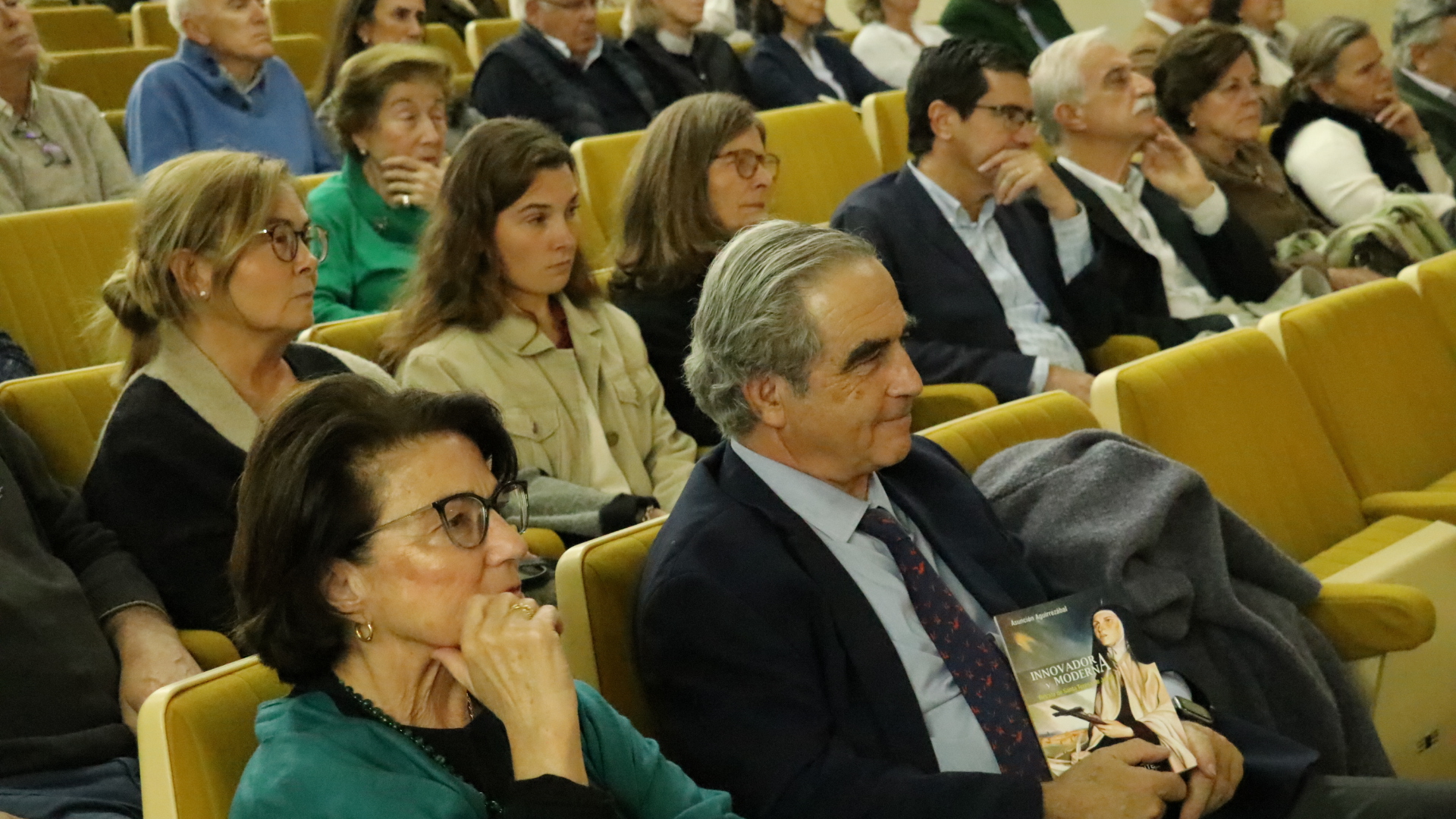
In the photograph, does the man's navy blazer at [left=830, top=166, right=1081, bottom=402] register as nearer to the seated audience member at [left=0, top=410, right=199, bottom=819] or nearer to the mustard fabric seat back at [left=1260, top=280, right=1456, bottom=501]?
the mustard fabric seat back at [left=1260, top=280, right=1456, bottom=501]

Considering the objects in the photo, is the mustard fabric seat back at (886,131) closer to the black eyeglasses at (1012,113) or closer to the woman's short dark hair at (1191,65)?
the woman's short dark hair at (1191,65)

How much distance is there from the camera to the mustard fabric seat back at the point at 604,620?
1.74 meters

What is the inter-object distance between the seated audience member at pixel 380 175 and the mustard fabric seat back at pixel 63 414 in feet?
2.98

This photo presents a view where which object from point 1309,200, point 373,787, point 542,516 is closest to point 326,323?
point 542,516

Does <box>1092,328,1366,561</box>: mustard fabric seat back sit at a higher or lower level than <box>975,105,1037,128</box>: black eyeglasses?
lower

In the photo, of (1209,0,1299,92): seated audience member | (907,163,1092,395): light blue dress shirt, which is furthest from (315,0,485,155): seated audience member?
(1209,0,1299,92): seated audience member

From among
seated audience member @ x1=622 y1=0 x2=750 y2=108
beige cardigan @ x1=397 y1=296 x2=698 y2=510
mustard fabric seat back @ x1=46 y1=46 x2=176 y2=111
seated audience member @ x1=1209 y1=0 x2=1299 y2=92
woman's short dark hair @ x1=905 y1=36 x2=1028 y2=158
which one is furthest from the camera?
seated audience member @ x1=1209 y1=0 x2=1299 y2=92

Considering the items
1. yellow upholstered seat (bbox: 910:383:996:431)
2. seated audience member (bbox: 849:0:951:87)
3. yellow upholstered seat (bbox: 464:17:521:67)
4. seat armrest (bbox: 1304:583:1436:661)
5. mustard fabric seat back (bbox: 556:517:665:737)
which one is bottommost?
seat armrest (bbox: 1304:583:1436:661)

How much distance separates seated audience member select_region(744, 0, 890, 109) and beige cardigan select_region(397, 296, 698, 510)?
2578mm

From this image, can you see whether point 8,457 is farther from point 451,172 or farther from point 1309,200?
point 1309,200

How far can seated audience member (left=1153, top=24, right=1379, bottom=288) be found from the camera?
433 cm

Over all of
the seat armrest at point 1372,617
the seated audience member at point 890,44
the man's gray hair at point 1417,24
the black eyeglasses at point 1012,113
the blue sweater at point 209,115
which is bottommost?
the seat armrest at point 1372,617

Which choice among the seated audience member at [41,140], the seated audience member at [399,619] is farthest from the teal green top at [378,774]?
the seated audience member at [41,140]

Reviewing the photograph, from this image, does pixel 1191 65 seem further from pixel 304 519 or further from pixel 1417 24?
pixel 304 519
